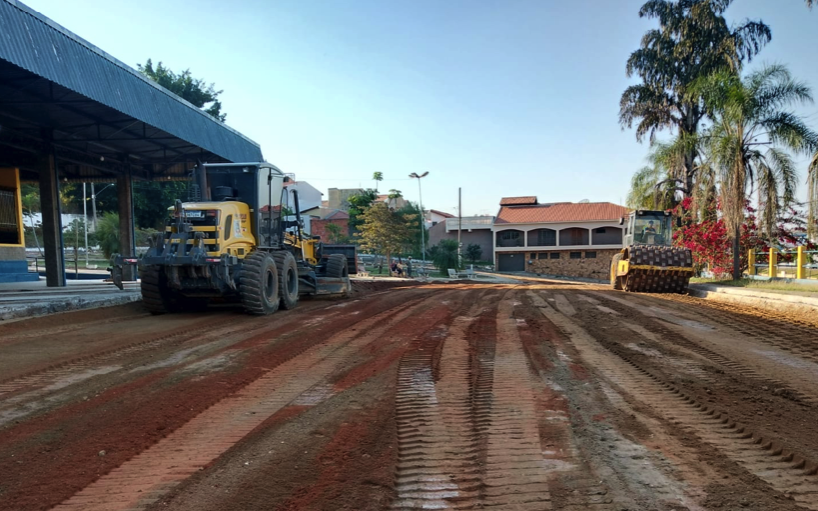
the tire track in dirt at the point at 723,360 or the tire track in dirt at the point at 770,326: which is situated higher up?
the tire track in dirt at the point at 723,360

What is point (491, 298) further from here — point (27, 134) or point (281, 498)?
point (27, 134)

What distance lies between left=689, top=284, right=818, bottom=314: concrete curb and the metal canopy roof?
16.8m

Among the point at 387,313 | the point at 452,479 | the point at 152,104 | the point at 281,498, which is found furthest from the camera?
the point at 152,104

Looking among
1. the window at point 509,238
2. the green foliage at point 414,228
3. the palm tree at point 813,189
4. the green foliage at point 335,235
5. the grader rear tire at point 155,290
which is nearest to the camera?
the grader rear tire at point 155,290

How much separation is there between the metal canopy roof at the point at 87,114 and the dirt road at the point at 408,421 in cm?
675

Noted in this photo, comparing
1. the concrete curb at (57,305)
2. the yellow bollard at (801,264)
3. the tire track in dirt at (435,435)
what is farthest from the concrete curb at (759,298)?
the concrete curb at (57,305)

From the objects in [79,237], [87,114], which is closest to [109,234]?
[79,237]

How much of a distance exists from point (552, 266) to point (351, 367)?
142ft

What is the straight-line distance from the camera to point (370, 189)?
50219mm

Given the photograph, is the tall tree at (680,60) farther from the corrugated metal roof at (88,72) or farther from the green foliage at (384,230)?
the corrugated metal roof at (88,72)

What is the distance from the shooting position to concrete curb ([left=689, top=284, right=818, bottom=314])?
1168cm

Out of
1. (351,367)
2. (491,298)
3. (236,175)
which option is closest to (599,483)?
(351,367)

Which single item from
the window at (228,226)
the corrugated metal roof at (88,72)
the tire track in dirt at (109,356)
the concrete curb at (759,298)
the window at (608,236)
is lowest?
the concrete curb at (759,298)

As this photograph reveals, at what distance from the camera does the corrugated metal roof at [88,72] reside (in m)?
10.5
